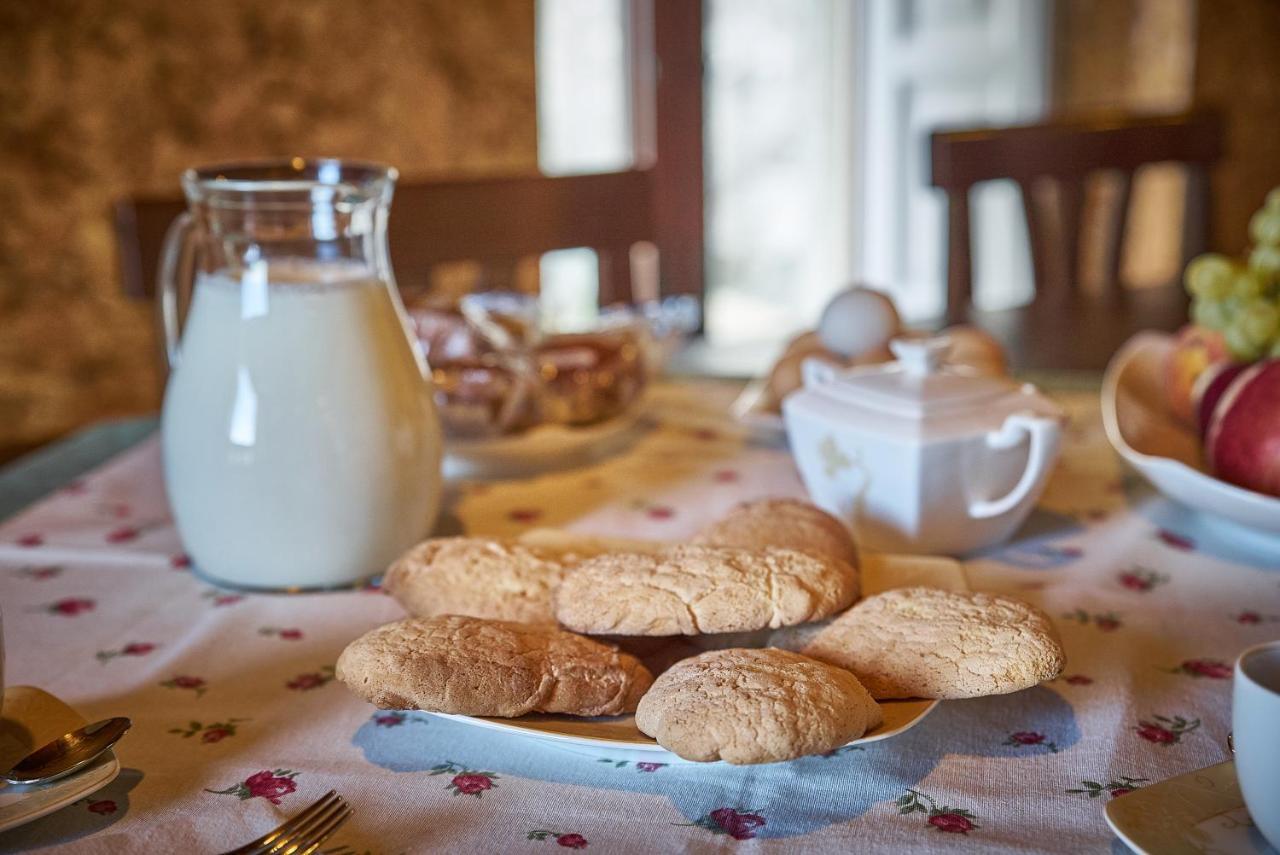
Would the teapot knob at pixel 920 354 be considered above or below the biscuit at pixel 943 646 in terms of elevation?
above

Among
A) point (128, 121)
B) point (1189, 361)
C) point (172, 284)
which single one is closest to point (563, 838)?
point (172, 284)

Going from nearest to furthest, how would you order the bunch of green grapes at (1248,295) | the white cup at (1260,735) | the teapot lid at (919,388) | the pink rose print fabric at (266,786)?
the white cup at (1260,735)
the pink rose print fabric at (266,786)
the teapot lid at (919,388)
the bunch of green grapes at (1248,295)

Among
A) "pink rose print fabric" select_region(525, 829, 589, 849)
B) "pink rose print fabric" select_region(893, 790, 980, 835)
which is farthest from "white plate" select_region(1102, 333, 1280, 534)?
"pink rose print fabric" select_region(525, 829, 589, 849)

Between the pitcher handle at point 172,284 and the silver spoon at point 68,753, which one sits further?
the pitcher handle at point 172,284

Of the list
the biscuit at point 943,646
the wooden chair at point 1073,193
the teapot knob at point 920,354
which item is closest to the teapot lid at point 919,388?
the teapot knob at point 920,354

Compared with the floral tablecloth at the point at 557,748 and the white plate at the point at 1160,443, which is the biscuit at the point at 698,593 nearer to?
the floral tablecloth at the point at 557,748

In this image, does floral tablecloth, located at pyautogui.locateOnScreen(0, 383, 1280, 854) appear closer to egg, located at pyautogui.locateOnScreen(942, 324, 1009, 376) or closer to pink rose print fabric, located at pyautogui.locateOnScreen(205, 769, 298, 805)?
pink rose print fabric, located at pyautogui.locateOnScreen(205, 769, 298, 805)

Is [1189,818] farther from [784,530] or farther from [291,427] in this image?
[291,427]

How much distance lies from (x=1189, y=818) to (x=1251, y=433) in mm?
413

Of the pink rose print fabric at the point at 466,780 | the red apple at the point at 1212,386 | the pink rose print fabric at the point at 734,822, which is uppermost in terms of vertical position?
the red apple at the point at 1212,386

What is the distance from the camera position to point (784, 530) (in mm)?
638

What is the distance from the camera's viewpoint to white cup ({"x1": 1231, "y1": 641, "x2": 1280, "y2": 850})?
0.38m

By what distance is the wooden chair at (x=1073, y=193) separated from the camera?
162 centimetres

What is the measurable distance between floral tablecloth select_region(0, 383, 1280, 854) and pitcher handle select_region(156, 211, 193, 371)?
136mm
